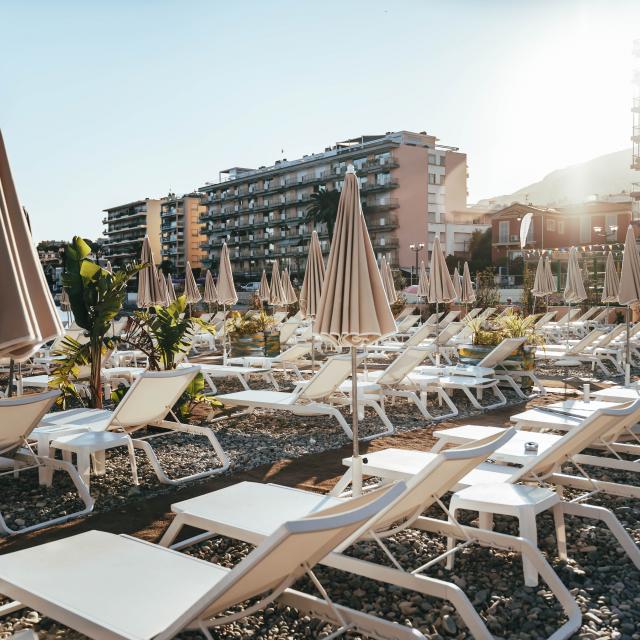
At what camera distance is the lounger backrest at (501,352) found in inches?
380

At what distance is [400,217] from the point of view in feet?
194

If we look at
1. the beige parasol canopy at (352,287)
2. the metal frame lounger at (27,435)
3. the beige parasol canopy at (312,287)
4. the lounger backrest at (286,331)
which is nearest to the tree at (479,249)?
the lounger backrest at (286,331)

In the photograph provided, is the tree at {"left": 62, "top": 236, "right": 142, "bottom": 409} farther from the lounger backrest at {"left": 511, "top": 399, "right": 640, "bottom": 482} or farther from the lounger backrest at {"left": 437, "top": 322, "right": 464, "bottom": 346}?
the lounger backrest at {"left": 437, "top": 322, "right": 464, "bottom": 346}

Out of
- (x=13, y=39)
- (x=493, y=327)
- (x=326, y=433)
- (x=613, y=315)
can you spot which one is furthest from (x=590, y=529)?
(x=613, y=315)

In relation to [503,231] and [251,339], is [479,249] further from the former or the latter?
[251,339]

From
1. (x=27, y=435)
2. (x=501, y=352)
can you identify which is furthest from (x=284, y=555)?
(x=501, y=352)

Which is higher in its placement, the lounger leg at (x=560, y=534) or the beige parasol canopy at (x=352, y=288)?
the beige parasol canopy at (x=352, y=288)

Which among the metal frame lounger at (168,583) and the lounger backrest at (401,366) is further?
the lounger backrest at (401,366)

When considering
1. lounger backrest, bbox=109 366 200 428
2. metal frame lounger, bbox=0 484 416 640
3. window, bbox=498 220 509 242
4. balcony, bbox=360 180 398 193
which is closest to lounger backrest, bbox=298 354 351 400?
lounger backrest, bbox=109 366 200 428

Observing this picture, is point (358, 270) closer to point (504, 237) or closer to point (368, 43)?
point (368, 43)

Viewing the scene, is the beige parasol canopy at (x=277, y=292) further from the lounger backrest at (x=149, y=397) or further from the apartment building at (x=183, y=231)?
the apartment building at (x=183, y=231)

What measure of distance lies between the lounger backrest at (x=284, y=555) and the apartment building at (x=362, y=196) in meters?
50.7

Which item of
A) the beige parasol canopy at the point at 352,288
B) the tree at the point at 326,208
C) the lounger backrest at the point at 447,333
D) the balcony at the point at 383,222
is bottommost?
the lounger backrest at the point at 447,333

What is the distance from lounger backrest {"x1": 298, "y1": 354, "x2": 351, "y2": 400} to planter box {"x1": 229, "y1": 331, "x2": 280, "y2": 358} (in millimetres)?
5370
